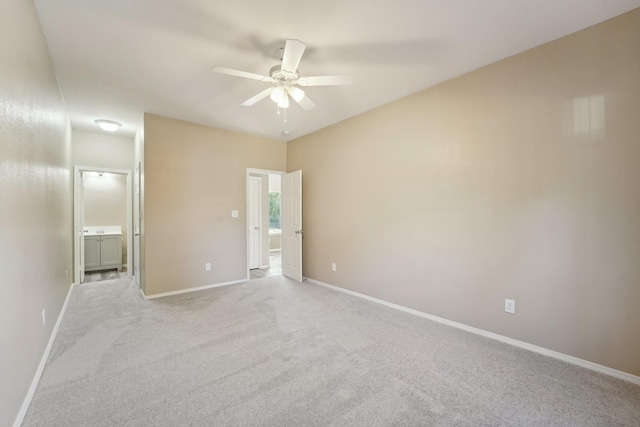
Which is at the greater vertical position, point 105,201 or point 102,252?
point 105,201

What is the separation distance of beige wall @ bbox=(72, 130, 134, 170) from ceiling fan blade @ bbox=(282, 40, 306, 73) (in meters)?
4.58

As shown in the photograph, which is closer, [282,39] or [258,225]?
[282,39]

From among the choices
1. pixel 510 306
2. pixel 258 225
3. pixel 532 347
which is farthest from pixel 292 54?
pixel 258 225

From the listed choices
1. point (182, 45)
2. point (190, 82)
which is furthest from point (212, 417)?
point (190, 82)

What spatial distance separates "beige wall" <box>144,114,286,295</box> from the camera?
3.96 meters

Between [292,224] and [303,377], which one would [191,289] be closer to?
[292,224]

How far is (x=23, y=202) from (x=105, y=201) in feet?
17.5

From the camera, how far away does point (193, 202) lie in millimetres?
4336

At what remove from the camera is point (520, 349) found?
246 cm

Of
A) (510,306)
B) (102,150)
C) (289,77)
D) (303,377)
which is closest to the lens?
(303,377)

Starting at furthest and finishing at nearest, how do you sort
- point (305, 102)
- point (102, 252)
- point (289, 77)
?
point (102, 252) < point (305, 102) < point (289, 77)

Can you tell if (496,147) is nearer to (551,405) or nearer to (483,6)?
(483,6)

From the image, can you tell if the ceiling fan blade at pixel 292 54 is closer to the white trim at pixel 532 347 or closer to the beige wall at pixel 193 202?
the beige wall at pixel 193 202

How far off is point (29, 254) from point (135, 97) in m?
2.32
